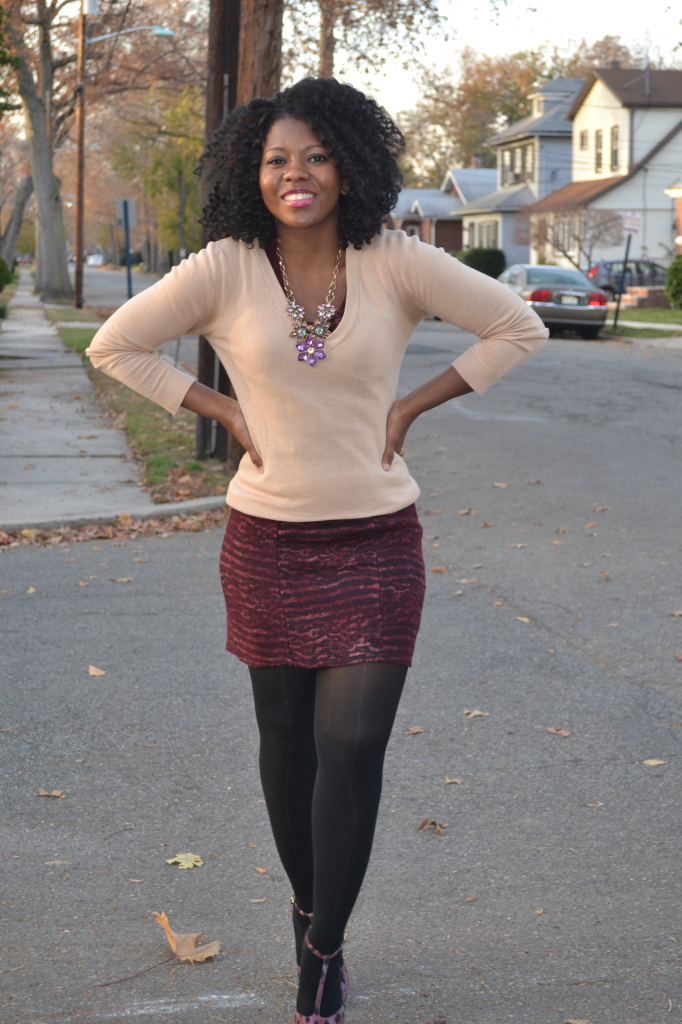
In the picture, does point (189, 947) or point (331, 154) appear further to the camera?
point (189, 947)

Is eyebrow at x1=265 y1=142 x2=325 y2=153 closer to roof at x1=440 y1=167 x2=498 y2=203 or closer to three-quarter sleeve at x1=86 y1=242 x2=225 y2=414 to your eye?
three-quarter sleeve at x1=86 y1=242 x2=225 y2=414

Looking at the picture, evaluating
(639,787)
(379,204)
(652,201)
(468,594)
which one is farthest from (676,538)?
(652,201)

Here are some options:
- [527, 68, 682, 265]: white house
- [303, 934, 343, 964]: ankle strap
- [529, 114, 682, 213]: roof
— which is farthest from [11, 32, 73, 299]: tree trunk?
[303, 934, 343, 964]: ankle strap

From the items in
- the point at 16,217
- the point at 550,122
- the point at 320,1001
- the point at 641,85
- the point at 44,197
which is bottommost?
the point at 320,1001

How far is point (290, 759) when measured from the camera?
2.95 meters

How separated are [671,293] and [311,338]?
103 feet

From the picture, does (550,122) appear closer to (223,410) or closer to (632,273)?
(632,273)

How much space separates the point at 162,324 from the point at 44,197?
42.8 metres

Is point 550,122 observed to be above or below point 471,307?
above

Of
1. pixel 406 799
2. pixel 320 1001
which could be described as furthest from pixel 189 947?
pixel 406 799

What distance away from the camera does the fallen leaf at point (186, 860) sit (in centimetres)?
369

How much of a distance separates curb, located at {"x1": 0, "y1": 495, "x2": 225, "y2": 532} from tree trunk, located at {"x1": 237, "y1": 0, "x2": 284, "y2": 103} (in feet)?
9.98

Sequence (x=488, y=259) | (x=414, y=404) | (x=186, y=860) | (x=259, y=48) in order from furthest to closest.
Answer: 1. (x=488, y=259)
2. (x=259, y=48)
3. (x=186, y=860)
4. (x=414, y=404)

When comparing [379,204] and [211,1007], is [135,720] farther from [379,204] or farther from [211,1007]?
[379,204]
